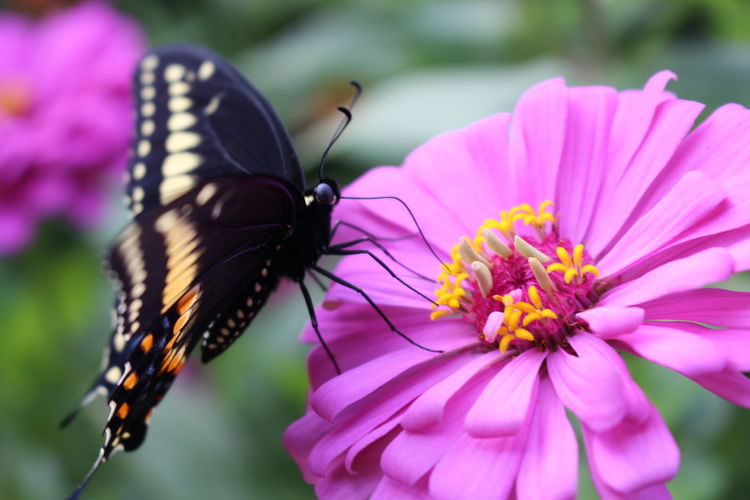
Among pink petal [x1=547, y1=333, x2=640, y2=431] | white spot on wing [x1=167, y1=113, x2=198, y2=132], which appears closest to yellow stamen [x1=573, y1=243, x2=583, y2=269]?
pink petal [x1=547, y1=333, x2=640, y2=431]

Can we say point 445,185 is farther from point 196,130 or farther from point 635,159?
point 196,130

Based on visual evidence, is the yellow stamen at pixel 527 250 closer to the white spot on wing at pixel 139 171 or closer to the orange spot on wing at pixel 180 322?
the orange spot on wing at pixel 180 322

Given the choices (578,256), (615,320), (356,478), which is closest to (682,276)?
(615,320)

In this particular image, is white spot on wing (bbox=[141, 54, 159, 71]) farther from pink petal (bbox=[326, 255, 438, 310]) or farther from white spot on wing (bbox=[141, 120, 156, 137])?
pink petal (bbox=[326, 255, 438, 310])

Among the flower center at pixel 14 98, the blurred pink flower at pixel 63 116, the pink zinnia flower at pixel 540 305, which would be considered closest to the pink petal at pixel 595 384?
the pink zinnia flower at pixel 540 305

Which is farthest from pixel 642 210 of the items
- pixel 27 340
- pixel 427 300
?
pixel 27 340
